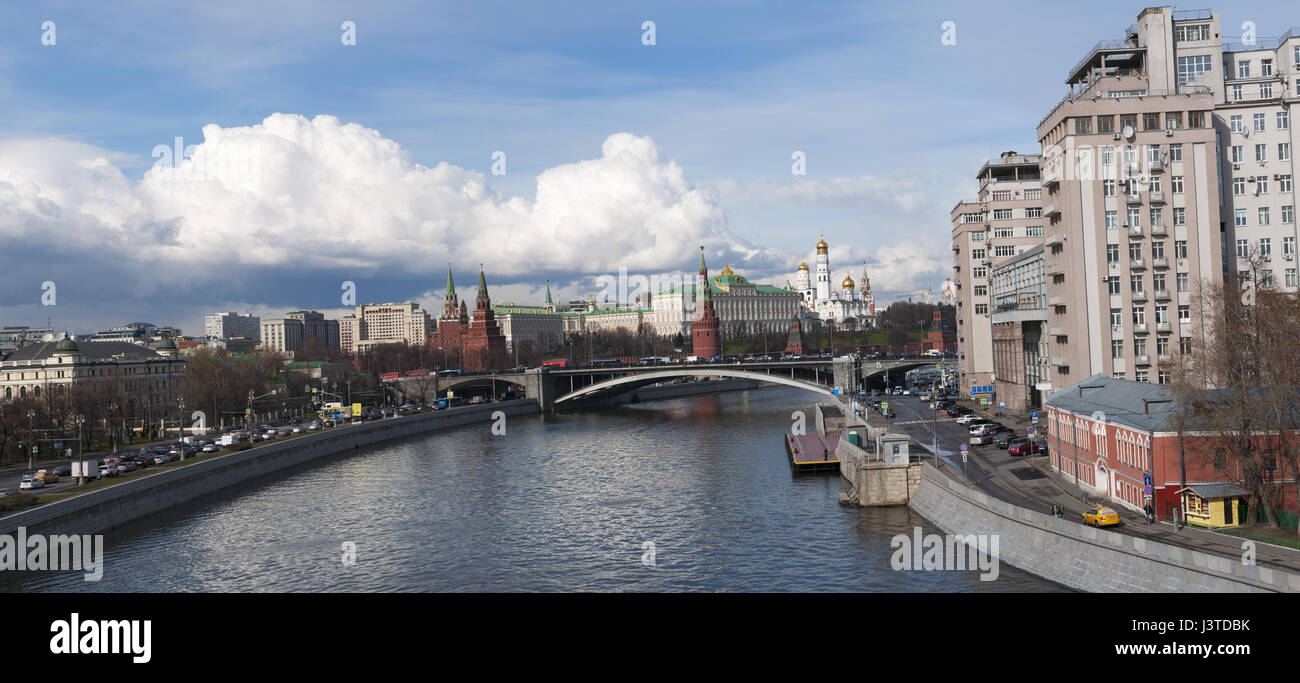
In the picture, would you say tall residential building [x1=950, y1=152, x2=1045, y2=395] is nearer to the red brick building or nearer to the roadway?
the roadway

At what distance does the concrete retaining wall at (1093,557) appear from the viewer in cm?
1534

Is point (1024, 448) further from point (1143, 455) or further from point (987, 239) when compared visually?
point (987, 239)

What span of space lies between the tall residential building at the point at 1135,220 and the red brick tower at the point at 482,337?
314 ft

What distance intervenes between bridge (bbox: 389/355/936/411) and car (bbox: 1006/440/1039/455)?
34503 mm

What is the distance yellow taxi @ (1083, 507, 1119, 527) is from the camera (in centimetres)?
2084

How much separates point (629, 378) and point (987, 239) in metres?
33.4

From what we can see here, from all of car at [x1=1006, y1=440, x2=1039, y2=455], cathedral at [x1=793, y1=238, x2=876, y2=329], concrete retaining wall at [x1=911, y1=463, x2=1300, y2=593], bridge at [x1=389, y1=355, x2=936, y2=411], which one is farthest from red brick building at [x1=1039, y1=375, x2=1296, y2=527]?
cathedral at [x1=793, y1=238, x2=876, y2=329]

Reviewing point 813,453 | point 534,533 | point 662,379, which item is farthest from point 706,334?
point 534,533

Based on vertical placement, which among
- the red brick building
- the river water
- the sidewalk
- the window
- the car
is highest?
the window

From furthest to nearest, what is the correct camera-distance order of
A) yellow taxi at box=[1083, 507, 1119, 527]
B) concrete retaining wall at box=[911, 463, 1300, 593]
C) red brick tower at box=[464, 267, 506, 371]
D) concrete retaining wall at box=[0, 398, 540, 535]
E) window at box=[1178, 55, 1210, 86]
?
red brick tower at box=[464, 267, 506, 371], window at box=[1178, 55, 1210, 86], concrete retaining wall at box=[0, 398, 540, 535], yellow taxi at box=[1083, 507, 1119, 527], concrete retaining wall at box=[911, 463, 1300, 593]

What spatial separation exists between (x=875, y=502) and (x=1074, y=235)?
520 inches
